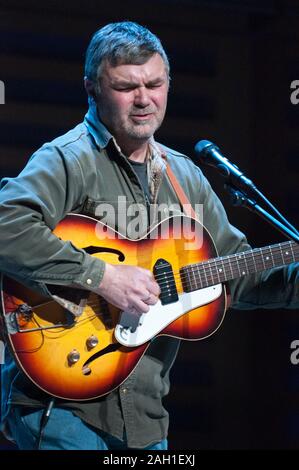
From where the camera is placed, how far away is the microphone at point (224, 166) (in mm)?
2648

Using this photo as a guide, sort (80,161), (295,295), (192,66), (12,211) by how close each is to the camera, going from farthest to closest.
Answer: (192,66) < (295,295) < (80,161) < (12,211)

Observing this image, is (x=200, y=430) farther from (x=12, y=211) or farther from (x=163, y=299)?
(x=12, y=211)

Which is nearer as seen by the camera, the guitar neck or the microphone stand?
the microphone stand

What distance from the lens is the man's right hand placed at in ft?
8.93

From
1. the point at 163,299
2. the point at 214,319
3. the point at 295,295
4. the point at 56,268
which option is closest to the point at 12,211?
the point at 56,268

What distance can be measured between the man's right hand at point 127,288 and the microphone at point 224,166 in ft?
1.33

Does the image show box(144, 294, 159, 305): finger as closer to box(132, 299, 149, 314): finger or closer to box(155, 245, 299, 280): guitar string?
box(132, 299, 149, 314): finger

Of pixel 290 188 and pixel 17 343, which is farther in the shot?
pixel 290 188

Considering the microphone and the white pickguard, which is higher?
the microphone

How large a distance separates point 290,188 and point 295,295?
1.60 meters

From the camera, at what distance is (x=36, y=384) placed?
2.67 m

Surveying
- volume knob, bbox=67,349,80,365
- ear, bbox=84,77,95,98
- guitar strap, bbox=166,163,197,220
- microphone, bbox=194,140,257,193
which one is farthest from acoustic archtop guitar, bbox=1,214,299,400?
ear, bbox=84,77,95,98

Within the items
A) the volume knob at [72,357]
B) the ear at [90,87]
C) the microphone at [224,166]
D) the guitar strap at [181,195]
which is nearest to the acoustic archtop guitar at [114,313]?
the volume knob at [72,357]

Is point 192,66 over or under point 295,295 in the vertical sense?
over
